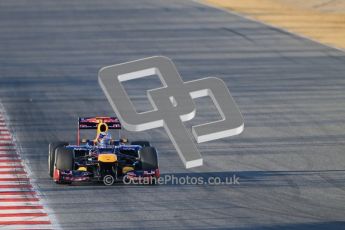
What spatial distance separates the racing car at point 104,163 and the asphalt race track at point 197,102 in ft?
0.86

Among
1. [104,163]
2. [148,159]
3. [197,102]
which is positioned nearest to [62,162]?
[104,163]

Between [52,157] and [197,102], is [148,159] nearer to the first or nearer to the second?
[52,157]

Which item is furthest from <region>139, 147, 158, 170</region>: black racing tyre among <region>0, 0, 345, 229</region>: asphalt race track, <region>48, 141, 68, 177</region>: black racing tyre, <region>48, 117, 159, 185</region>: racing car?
<region>48, 141, 68, 177</region>: black racing tyre

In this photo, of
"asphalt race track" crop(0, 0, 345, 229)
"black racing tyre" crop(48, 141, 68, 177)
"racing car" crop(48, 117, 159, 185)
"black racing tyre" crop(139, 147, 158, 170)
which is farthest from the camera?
"black racing tyre" crop(48, 141, 68, 177)

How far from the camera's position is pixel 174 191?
24.5 meters

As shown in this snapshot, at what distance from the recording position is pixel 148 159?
81.2 feet

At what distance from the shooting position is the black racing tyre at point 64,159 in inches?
964

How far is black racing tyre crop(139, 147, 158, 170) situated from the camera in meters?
24.7

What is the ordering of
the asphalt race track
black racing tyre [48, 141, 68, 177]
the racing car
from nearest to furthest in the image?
1. the asphalt race track
2. the racing car
3. black racing tyre [48, 141, 68, 177]

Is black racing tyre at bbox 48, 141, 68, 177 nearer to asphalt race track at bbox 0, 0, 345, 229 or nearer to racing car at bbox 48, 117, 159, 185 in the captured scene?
racing car at bbox 48, 117, 159, 185

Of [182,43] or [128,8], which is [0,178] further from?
[128,8]

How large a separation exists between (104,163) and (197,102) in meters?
10.7

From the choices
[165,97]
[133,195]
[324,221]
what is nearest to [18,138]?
[165,97]

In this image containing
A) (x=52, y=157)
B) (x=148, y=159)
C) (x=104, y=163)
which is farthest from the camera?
(x=52, y=157)
